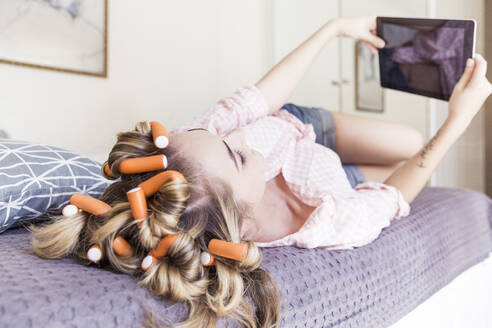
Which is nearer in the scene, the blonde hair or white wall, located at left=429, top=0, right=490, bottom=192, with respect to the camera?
the blonde hair

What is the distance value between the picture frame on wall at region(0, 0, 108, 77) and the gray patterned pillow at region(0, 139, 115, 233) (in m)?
0.78

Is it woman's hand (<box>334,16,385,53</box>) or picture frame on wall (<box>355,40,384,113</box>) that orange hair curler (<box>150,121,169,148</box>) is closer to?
woman's hand (<box>334,16,385,53</box>)

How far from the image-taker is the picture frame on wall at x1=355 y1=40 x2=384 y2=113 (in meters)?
2.38

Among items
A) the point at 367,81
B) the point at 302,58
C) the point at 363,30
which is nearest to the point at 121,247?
the point at 302,58

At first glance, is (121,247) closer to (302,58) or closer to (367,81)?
(302,58)

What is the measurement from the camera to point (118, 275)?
52 cm

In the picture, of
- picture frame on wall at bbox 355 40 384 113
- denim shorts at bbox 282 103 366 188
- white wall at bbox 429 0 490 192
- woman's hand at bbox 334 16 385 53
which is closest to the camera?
woman's hand at bbox 334 16 385 53

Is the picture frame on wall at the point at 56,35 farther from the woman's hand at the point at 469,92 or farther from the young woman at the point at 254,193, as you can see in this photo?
the woman's hand at the point at 469,92

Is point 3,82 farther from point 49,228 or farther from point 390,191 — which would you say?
point 390,191

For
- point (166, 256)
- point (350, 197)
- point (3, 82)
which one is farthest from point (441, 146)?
point (3, 82)

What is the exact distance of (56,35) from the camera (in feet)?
4.98

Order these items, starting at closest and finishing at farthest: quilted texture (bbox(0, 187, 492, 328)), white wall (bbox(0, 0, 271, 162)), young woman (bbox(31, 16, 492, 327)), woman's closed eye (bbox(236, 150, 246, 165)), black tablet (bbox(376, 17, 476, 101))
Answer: quilted texture (bbox(0, 187, 492, 328)), young woman (bbox(31, 16, 492, 327)), woman's closed eye (bbox(236, 150, 246, 165)), black tablet (bbox(376, 17, 476, 101)), white wall (bbox(0, 0, 271, 162))

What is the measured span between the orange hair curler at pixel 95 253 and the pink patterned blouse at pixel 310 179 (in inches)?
12.8

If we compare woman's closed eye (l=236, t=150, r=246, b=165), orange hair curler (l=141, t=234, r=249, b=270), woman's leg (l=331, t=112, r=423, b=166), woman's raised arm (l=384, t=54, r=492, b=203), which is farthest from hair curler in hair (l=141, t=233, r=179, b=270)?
woman's leg (l=331, t=112, r=423, b=166)
